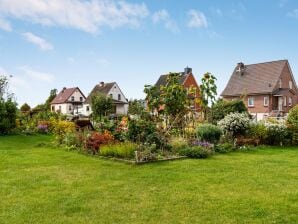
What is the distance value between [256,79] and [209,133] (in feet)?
110

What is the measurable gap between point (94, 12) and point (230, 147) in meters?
7.92

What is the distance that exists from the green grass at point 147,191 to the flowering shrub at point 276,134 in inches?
263

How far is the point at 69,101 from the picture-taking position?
6938 centimetres

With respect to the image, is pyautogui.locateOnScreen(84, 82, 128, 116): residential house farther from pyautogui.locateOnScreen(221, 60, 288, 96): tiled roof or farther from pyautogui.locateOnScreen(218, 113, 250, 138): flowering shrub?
pyautogui.locateOnScreen(218, 113, 250, 138): flowering shrub

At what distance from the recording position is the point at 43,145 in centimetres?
1677

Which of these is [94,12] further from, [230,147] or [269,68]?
[269,68]

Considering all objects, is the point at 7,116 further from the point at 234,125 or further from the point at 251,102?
the point at 251,102

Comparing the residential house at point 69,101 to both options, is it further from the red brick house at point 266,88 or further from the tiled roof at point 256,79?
the red brick house at point 266,88

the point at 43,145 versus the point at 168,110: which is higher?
the point at 168,110

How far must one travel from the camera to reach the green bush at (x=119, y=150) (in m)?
12.0

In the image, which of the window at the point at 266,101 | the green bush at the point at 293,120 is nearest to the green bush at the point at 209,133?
the green bush at the point at 293,120

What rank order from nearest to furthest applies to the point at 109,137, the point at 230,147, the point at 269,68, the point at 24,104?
the point at 109,137, the point at 230,147, the point at 269,68, the point at 24,104

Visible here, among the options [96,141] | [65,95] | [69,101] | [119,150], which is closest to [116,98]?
[69,101]

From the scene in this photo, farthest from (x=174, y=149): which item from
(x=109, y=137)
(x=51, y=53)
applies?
(x=51, y=53)
